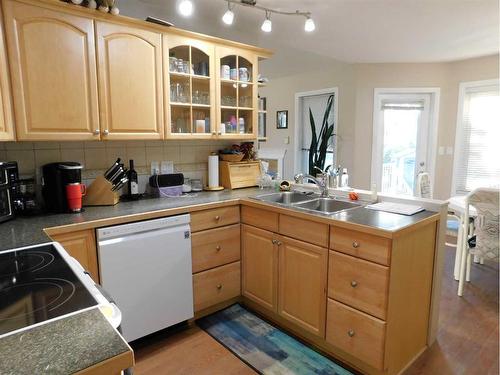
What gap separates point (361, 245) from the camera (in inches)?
66.7

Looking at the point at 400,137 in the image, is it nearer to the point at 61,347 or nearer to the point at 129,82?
the point at 129,82

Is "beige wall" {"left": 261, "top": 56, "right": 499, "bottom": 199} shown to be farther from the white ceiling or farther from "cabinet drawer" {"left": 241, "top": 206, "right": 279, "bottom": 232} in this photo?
"cabinet drawer" {"left": 241, "top": 206, "right": 279, "bottom": 232}

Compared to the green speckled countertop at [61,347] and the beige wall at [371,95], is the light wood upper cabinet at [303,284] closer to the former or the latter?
the green speckled countertop at [61,347]

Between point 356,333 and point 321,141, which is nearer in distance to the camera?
point 356,333

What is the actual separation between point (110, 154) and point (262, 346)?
5.60 ft

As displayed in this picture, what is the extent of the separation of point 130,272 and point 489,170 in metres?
4.49

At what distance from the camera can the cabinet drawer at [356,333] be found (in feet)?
5.49

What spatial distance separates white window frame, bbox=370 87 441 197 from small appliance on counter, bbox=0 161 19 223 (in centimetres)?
406

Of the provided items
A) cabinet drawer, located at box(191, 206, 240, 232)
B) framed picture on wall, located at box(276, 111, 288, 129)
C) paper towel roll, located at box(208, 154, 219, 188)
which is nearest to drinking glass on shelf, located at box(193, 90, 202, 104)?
Answer: paper towel roll, located at box(208, 154, 219, 188)

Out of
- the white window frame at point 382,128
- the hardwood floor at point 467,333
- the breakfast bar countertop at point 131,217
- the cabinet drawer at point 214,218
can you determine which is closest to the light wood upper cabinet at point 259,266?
the cabinet drawer at point 214,218

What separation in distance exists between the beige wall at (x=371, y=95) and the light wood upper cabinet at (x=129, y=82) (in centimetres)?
301

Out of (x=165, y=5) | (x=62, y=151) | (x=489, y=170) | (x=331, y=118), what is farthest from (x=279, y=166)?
(x=62, y=151)

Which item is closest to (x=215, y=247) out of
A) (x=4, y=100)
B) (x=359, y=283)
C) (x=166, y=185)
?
(x=166, y=185)

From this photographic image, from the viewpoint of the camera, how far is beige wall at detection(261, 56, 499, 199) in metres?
4.30
